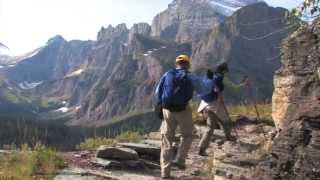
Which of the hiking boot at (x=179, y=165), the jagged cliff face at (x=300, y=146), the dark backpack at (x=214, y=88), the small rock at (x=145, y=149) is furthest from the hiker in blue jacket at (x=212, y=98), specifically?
the jagged cliff face at (x=300, y=146)

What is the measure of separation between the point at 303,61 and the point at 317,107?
769cm

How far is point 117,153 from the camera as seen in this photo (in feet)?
55.2

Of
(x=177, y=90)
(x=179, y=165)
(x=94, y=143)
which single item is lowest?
(x=179, y=165)

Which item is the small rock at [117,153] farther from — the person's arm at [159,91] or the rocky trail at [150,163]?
the person's arm at [159,91]

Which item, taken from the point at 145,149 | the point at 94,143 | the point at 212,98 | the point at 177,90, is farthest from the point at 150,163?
the point at 94,143

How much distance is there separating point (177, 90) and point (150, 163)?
12.9 ft

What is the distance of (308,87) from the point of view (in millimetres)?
11883

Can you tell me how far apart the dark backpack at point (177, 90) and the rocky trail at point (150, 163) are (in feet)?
5.15

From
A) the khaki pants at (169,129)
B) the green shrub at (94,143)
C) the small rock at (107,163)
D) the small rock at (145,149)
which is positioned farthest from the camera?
the green shrub at (94,143)

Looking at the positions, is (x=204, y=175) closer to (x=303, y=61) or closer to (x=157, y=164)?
(x=157, y=164)

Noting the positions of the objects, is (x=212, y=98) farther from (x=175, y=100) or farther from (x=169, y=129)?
(x=175, y=100)

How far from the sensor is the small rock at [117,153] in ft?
55.2

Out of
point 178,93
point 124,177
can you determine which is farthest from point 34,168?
point 178,93

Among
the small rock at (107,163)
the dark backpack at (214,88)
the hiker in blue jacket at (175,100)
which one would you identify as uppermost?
the dark backpack at (214,88)
